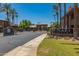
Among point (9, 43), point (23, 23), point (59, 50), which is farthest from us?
point (23, 23)

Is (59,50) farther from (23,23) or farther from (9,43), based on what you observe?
(23,23)

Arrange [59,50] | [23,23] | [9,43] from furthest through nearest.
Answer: [23,23], [9,43], [59,50]

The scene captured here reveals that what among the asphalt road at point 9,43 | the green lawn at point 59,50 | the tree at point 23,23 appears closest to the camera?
the green lawn at point 59,50

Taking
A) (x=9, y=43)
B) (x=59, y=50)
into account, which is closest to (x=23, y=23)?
(x=9, y=43)

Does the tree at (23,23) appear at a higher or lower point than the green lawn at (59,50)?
higher

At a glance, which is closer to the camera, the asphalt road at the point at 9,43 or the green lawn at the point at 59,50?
the green lawn at the point at 59,50

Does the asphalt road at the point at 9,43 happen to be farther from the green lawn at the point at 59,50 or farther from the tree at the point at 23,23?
Answer: the tree at the point at 23,23

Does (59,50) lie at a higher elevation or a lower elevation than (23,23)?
lower

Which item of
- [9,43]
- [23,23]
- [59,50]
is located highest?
[23,23]

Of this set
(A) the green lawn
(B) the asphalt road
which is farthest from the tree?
(A) the green lawn

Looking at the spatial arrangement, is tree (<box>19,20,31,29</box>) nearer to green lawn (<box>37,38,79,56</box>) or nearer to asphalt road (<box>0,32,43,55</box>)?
asphalt road (<box>0,32,43,55</box>)

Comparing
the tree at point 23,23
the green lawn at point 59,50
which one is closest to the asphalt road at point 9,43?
the green lawn at point 59,50

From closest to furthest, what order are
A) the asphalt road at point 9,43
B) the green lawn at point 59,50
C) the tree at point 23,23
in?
the green lawn at point 59,50 < the asphalt road at point 9,43 < the tree at point 23,23

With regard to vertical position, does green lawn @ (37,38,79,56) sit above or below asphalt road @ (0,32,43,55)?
above
